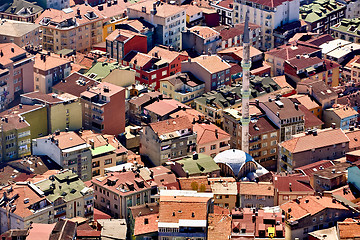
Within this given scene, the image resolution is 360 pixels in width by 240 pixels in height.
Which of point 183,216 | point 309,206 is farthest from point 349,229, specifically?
point 183,216

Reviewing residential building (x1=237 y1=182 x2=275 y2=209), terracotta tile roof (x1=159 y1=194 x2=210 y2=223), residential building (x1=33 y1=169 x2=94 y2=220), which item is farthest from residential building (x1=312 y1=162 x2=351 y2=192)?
residential building (x1=33 y1=169 x2=94 y2=220)

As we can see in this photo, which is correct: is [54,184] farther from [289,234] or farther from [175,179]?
[289,234]

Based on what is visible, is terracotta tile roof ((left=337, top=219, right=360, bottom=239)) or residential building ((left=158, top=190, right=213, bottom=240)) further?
terracotta tile roof ((left=337, top=219, right=360, bottom=239))

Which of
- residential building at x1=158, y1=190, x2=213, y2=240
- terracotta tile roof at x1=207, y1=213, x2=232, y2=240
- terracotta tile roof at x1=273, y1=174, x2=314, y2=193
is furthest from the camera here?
terracotta tile roof at x1=273, y1=174, x2=314, y2=193

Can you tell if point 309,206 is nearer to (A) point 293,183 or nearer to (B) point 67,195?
(A) point 293,183

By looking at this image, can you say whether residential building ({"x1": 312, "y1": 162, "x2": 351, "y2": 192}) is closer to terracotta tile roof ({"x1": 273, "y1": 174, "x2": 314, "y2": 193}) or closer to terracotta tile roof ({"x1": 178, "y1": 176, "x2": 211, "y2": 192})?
terracotta tile roof ({"x1": 273, "y1": 174, "x2": 314, "y2": 193})

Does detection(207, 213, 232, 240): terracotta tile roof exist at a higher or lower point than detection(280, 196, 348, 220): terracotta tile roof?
lower

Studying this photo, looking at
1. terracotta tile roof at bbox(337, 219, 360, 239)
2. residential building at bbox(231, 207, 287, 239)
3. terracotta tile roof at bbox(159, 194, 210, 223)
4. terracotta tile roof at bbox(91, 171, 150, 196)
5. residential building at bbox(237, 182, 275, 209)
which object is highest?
terracotta tile roof at bbox(159, 194, 210, 223)

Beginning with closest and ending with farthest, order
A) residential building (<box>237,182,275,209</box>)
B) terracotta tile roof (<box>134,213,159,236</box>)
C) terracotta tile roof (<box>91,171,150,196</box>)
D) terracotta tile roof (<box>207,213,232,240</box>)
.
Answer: terracotta tile roof (<box>134,213,159,236</box>) < terracotta tile roof (<box>207,213,232,240</box>) < terracotta tile roof (<box>91,171,150,196</box>) < residential building (<box>237,182,275,209</box>)
